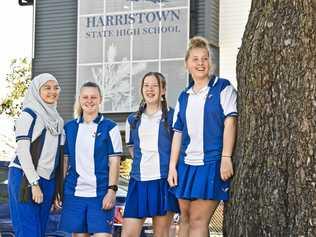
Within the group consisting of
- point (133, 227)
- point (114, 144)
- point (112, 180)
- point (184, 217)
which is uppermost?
point (114, 144)

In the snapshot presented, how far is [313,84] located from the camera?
209 inches

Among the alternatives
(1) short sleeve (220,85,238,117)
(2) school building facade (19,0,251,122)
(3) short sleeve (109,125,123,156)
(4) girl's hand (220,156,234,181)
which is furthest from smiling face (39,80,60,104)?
(2) school building facade (19,0,251,122)

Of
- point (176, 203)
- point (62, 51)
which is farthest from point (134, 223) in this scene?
point (62, 51)

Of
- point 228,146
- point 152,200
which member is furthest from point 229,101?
point 152,200

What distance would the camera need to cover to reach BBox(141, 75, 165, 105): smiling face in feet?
21.6

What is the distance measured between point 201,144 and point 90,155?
127 cm

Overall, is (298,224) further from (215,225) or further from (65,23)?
(65,23)

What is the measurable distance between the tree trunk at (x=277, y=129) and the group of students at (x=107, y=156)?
382 mm

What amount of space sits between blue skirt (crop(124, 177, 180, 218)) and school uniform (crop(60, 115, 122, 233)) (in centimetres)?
33

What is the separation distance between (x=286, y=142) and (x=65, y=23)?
22413 mm

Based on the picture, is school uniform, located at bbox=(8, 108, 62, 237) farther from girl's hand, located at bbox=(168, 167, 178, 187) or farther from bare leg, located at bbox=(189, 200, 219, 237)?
bare leg, located at bbox=(189, 200, 219, 237)

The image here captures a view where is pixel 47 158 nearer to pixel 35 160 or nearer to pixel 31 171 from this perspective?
pixel 35 160

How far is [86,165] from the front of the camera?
6.71 m

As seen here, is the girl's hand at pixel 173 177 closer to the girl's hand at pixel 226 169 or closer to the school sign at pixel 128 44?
the girl's hand at pixel 226 169
